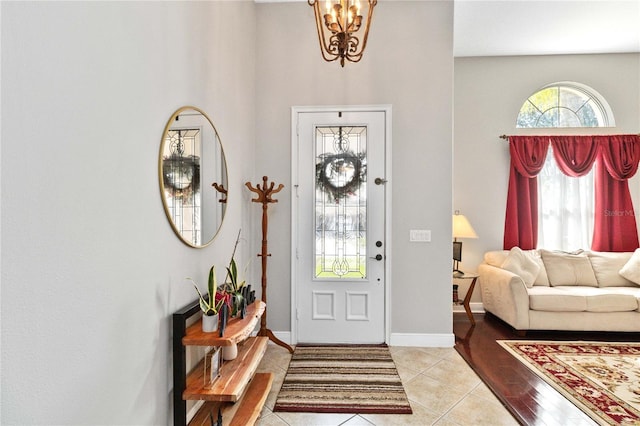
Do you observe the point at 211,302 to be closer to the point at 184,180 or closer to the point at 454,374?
the point at 184,180

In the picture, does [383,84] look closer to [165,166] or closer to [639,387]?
[165,166]

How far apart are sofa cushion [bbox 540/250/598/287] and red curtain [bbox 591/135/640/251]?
619mm

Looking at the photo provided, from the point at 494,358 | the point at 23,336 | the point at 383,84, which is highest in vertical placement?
the point at 383,84

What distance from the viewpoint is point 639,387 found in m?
2.37

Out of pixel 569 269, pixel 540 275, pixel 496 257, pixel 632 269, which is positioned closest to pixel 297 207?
pixel 496 257

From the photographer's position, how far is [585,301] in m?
3.36

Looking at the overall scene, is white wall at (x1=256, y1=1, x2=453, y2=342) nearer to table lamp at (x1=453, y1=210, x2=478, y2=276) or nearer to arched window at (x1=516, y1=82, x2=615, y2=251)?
table lamp at (x1=453, y1=210, x2=478, y2=276)

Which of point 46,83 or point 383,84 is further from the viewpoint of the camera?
point 383,84

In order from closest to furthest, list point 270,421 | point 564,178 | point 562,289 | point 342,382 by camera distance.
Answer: point 270,421
point 342,382
point 562,289
point 564,178

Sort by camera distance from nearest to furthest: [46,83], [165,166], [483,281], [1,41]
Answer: [1,41], [46,83], [165,166], [483,281]

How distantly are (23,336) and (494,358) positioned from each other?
3.29 metres

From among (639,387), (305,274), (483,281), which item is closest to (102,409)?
(305,274)

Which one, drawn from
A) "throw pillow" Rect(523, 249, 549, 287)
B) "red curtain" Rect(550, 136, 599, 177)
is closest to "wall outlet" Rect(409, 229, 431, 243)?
"throw pillow" Rect(523, 249, 549, 287)

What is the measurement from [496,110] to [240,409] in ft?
15.0
